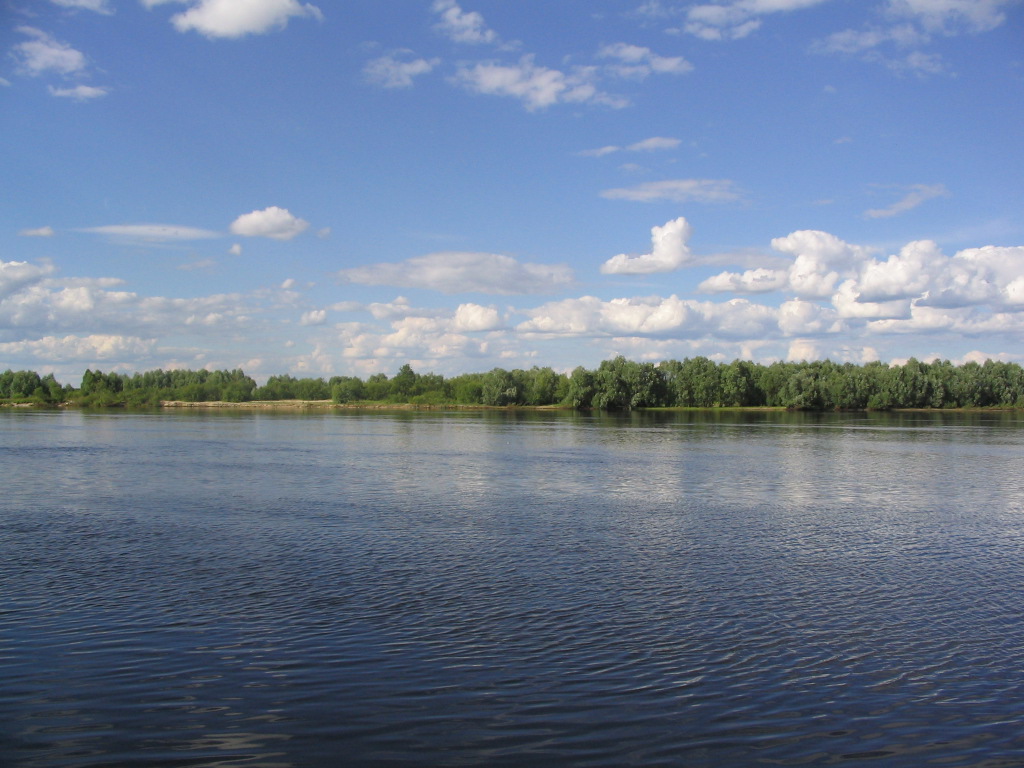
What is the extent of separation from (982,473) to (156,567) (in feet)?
120

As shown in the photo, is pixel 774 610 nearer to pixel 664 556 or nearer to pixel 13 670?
pixel 664 556

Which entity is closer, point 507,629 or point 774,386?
point 507,629

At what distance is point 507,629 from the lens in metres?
13.0

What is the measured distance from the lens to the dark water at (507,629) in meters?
9.27

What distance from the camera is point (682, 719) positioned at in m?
9.77

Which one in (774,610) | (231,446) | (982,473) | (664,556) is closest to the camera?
(774,610)

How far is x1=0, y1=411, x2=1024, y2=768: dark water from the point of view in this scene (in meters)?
9.27

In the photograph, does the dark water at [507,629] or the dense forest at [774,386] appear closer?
the dark water at [507,629]

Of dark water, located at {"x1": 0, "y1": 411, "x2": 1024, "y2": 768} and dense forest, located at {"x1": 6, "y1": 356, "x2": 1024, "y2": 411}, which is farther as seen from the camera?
dense forest, located at {"x1": 6, "y1": 356, "x2": 1024, "y2": 411}

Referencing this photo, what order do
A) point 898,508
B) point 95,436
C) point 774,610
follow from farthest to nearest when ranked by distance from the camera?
point 95,436 < point 898,508 < point 774,610

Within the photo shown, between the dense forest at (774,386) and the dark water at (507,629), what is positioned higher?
the dense forest at (774,386)

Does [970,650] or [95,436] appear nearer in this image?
[970,650]

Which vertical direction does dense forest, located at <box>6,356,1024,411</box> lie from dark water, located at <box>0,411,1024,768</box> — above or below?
above

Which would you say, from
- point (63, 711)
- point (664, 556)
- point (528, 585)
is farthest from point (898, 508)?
point (63, 711)
